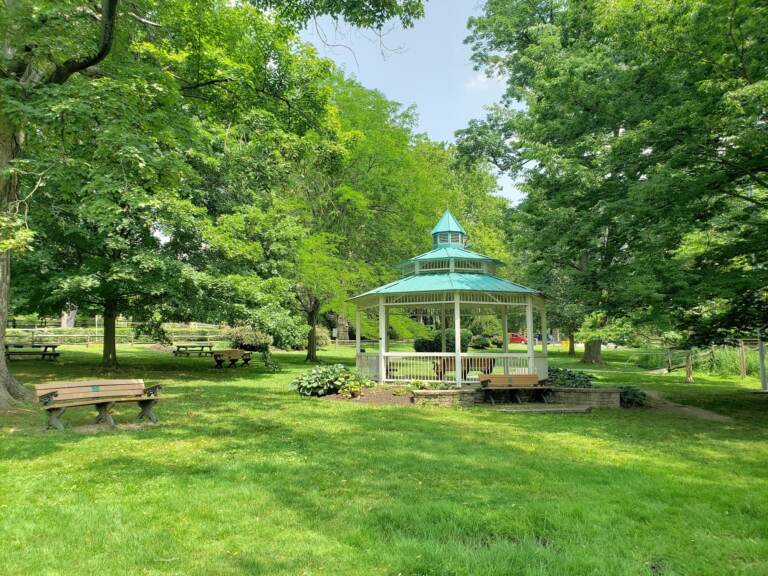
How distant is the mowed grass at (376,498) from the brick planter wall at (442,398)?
3.05 meters

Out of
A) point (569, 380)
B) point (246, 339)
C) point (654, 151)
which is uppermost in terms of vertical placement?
point (654, 151)

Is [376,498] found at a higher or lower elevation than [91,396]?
lower

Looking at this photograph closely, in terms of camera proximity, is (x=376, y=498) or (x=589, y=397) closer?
(x=376, y=498)

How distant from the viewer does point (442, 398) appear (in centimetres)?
1255

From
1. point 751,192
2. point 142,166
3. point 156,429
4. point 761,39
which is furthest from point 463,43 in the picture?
point 156,429

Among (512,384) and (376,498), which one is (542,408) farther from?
(376,498)

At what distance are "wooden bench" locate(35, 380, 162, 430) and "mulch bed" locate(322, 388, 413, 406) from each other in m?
4.96

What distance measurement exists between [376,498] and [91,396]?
5.66 meters

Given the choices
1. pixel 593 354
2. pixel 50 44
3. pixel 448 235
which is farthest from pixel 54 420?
pixel 593 354

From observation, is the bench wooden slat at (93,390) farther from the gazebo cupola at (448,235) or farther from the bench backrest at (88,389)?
the gazebo cupola at (448,235)

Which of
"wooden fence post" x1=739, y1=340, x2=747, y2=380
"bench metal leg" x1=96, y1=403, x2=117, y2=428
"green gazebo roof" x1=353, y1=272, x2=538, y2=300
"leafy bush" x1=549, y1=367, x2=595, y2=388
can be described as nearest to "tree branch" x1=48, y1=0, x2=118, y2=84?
"bench metal leg" x1=96, y1=403, x2=117, y2=428

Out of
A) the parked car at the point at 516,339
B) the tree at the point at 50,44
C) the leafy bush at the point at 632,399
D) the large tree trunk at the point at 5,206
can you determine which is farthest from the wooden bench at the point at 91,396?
the parked car at the point at 516,339

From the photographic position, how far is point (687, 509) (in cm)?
473

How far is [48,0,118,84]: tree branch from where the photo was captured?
7581 mm
